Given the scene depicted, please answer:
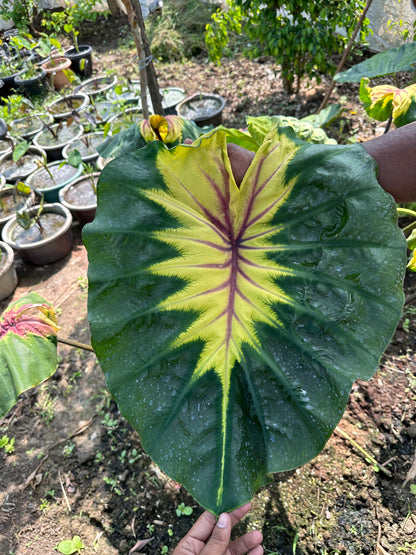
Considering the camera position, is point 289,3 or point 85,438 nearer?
point 85,438

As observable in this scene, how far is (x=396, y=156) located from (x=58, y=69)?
5.01 meters

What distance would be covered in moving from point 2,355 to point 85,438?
0.73 m

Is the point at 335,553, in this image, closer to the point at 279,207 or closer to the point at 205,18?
the point at 279,207

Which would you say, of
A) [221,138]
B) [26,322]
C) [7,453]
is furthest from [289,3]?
[7,453]

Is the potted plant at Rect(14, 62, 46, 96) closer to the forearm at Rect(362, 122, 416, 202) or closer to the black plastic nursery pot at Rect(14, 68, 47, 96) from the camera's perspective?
the black plastic nursery pot at Rect(14, 68, 47, 96)

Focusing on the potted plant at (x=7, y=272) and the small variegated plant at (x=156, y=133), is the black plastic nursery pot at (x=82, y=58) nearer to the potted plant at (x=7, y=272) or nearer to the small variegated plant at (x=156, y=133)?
the potted plant at (x=7, y=272)

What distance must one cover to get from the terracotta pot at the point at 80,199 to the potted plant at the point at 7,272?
1.76 ft

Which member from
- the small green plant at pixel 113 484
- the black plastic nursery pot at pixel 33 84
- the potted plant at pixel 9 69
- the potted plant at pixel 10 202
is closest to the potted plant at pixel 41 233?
the potted plant at pixel 10 202

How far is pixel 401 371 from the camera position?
1.70 metres

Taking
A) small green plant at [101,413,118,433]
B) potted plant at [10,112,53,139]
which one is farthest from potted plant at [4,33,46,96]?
small green plant at [101,413,118,433]

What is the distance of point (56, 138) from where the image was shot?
12.3 feet

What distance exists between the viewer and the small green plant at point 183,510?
1.46 m

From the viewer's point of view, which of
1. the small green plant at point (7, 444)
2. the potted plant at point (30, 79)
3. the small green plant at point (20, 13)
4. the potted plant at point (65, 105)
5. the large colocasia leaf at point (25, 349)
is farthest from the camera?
the small green plant at point (20, 13)

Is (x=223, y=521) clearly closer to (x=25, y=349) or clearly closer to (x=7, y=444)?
(x=25, y=349)
